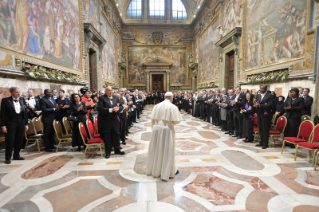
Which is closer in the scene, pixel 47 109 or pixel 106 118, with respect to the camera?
pixel 106 118

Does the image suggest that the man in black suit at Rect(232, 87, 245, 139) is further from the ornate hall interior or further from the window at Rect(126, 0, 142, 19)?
the window at Rect(126, 0, 142, 19)

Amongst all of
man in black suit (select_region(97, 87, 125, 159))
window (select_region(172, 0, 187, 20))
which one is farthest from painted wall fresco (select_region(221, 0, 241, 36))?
window (select_region(172, 0, 187, 20))

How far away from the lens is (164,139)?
3.25 metres

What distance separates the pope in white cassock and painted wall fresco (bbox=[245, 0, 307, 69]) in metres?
6.45

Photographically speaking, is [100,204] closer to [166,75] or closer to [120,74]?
[120,74]

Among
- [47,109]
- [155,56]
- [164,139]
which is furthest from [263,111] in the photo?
[155,56]

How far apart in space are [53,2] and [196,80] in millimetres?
18446

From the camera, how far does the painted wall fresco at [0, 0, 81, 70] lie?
526 centimetres

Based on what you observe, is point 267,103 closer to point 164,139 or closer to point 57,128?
point 164,139

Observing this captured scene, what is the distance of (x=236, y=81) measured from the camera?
11.4 metres

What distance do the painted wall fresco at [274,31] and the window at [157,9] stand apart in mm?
17011

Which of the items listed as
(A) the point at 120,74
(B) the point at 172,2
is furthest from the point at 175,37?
(A) the point at 120,74

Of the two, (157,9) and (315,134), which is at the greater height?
(157,9)

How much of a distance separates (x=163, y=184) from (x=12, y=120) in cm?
408
